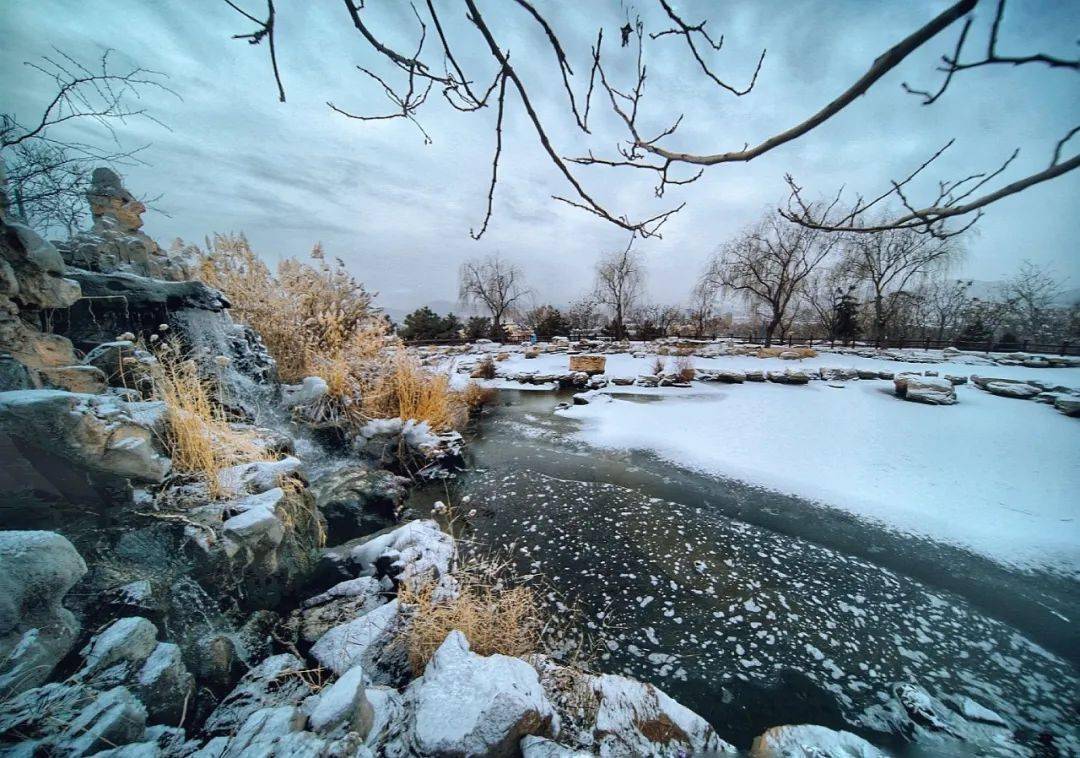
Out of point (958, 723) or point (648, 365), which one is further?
point (648, 365)

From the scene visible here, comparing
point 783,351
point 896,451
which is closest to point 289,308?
point 896,451

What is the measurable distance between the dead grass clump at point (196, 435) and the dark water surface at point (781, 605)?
1852 millimetres

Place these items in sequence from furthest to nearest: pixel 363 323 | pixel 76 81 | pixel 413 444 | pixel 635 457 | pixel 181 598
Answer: pixel 363 323 → pixel 635 457 → pixel 413 444 → pixel 76 81 → pixel 181 598

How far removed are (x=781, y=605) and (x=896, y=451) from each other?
4.28m

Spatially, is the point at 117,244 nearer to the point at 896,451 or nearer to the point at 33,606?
the point at 33,606

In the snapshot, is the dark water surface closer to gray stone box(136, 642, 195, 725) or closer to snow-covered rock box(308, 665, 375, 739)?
snow-covered rock box(308, 665, 375, 739)

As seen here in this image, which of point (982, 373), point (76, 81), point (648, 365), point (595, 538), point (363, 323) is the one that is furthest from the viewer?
point (648, 365)

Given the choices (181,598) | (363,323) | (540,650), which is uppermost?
(363,323)

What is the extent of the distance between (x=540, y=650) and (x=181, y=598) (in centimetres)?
199

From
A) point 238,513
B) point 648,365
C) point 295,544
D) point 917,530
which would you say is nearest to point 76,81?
point 238,513

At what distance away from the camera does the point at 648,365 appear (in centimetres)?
1230

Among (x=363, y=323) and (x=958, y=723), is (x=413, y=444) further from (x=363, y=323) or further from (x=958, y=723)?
(x=958, y=723)

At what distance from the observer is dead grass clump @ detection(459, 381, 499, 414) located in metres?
8.02

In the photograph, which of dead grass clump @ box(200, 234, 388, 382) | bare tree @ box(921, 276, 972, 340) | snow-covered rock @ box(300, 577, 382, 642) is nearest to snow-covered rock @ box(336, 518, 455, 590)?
snow-covered rock @ box(300, 577, 382, 642)
